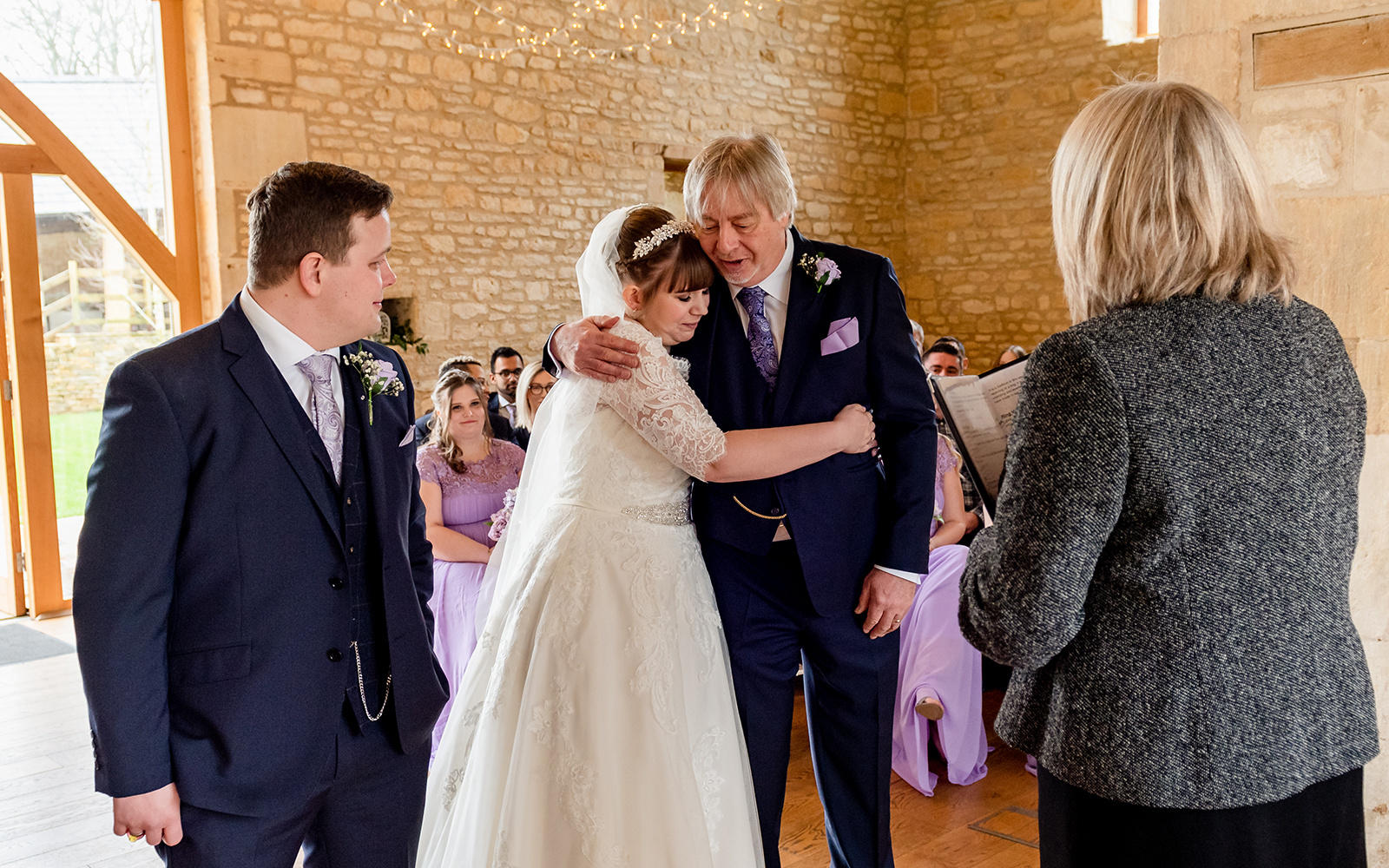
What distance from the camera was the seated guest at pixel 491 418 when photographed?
5.01 m

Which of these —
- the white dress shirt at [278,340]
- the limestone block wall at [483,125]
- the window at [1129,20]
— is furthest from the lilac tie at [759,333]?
the window at [1129,20]

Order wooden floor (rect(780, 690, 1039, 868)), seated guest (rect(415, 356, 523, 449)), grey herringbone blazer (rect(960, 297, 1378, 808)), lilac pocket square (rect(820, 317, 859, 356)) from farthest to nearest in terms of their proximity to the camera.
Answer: seated guest (rect(415, 356, 523, 449)) < wooden floor (rect(780, 690, 1039, 868)) < lilac pocket square (rect(820, 317, 859, 356)) < grey herringbone blazer (rect(960, 297, 1378, 808))

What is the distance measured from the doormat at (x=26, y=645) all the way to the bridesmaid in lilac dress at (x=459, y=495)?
2.84m

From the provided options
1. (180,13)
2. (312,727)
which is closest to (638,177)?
(180,13)

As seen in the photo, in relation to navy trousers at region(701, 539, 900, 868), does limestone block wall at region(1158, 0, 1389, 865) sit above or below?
above

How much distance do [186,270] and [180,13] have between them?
5.51ft

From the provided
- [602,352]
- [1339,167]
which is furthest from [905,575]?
[1339,167]

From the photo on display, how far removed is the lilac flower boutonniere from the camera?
219 cm

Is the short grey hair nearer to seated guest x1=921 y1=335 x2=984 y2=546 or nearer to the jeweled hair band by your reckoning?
the jeweled hair band

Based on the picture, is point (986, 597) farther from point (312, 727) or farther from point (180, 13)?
point (180, 13)

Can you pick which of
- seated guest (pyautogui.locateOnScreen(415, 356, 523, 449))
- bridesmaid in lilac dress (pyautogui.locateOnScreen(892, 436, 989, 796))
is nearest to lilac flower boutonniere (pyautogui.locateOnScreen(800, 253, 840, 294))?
bridesmaid in lilac dress (pyautogui.locateOnScreen(892, 436, 989, 796))

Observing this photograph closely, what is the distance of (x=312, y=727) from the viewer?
162 cm

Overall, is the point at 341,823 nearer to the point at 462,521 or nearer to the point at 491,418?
the point at 462,521

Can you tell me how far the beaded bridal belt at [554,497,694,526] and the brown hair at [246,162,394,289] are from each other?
0.80m
